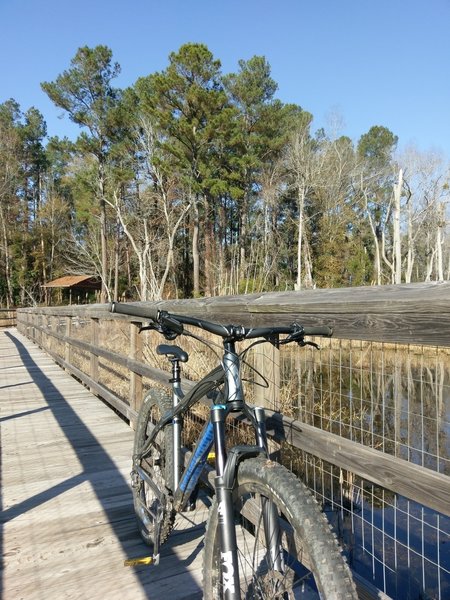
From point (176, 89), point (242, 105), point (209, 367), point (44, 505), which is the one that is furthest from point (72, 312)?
point (242, 105)

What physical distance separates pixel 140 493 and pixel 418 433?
3252mm

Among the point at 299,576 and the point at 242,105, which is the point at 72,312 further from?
the point at 242,105

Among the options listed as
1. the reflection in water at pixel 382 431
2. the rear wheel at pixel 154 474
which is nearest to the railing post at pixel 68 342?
the reflection in water at pixel 382 431

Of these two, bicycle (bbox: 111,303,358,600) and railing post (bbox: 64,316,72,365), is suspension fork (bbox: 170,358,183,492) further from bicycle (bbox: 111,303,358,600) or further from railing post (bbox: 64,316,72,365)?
railing post (bbox: 64,316,72,365)

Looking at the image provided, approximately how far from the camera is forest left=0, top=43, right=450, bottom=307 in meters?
26.7

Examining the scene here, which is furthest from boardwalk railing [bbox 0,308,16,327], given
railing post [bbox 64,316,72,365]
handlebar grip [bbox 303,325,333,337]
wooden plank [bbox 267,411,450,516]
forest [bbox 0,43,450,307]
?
handlebar grip [bbox 303,325,333,337]

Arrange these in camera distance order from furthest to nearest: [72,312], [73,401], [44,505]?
[72,312], [73,401], [44,505]

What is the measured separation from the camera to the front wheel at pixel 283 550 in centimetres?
116

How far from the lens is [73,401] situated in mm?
6086

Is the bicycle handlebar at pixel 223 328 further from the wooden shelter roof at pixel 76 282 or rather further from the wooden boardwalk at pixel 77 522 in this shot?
the wooden shelter roof at pixel 76 282

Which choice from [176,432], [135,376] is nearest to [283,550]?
[176,432]

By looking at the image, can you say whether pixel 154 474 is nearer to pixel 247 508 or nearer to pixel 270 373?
pixel 247 508

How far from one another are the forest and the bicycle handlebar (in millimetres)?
20585

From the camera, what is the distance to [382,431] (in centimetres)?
254
